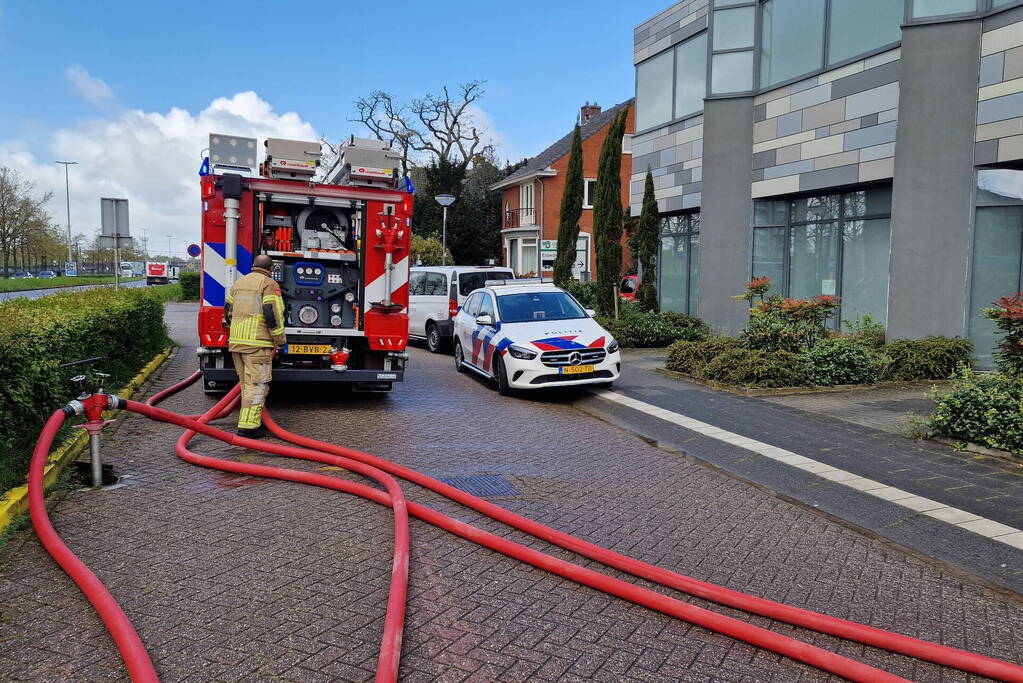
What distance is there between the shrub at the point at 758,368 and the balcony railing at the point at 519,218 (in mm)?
30575

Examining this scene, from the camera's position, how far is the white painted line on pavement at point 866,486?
5.42 m

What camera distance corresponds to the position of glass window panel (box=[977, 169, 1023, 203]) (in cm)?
1187

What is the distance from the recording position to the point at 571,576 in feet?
14.2

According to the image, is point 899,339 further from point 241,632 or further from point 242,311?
point 241,632

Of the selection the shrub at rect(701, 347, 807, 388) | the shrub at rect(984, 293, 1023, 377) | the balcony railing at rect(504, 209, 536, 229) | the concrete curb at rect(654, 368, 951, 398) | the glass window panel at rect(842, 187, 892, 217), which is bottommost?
the concrete curb at rect(654, 368, 951, 398)

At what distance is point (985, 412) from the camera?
7637mm

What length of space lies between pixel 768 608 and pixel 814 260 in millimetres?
13055

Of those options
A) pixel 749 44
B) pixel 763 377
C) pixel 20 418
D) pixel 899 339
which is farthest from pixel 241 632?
pixel 749 44

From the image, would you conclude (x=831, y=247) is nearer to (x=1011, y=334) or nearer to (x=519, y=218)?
(x=1011, y=334)

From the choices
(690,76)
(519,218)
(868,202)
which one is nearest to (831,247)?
(868,202)

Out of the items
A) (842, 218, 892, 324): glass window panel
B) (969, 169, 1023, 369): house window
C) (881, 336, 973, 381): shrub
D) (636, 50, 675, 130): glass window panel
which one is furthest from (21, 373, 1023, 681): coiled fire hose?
(636, 50, 675, 130): glass window panel

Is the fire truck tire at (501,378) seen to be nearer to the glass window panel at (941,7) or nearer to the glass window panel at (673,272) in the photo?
the glass window panel at (941,7)

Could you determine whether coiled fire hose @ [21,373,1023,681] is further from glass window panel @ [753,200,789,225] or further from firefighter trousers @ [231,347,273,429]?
glass window panel @ [753,200,789,225]

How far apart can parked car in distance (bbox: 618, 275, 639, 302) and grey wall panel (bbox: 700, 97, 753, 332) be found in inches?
62.4
